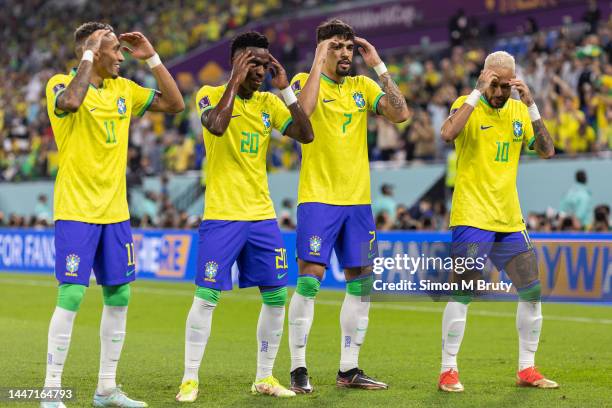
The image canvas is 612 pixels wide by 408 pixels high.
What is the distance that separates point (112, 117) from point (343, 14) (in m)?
23.5

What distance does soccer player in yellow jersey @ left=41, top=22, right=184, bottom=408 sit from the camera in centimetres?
724

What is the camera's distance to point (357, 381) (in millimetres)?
8422

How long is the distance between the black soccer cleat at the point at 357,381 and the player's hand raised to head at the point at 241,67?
8.04 feet

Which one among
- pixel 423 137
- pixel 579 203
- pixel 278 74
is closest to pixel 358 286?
pixel 278 74

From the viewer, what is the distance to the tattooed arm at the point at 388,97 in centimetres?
847

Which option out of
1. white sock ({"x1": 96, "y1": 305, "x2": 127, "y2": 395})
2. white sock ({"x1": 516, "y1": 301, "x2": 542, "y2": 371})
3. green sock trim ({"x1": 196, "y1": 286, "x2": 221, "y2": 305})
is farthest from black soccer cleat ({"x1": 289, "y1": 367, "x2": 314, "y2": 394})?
white sock ({"x1": 516, "y1": 301, "x2": 542, "y2": 371})

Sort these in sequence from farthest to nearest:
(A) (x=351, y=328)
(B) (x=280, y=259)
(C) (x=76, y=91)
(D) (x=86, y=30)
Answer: (A) (x=351, y=328) → (B) (x=280, y=259) → (D) (x=86, y=30) → (C) (x=76, y=91)

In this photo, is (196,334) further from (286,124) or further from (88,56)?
(88,56)

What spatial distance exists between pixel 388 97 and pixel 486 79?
803 mm

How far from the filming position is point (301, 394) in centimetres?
812

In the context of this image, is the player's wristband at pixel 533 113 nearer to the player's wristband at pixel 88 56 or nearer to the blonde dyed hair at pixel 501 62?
the blonde dyed hair at pixel 501 62

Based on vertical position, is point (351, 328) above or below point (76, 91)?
below

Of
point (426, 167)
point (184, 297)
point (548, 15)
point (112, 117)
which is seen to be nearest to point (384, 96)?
point (112, 117)

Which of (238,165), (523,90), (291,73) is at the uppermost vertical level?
(291,73)
